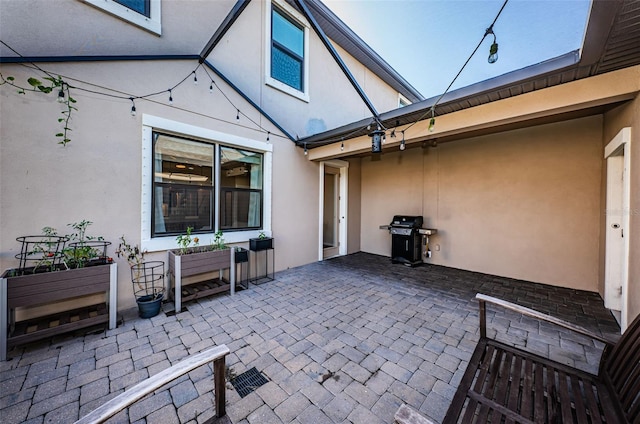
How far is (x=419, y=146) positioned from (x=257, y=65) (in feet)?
13.1

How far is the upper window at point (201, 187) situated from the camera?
11.4ft

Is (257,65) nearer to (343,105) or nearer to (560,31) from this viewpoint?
(343,105)

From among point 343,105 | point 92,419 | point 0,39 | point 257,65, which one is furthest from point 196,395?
point 343,105

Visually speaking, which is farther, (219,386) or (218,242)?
(218,242)

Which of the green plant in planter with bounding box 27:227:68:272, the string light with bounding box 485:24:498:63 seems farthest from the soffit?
the string light with bounding box 485:24:498:63

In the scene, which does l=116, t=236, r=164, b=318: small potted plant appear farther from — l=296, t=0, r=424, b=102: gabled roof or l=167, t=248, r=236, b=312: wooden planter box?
l=296, t=0, r=424, b=102: gabled roof

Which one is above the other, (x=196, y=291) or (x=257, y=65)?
(x=257, y=65)

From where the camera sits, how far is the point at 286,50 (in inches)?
225

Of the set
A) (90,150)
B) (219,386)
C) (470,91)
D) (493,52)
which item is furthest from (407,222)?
(90,150)

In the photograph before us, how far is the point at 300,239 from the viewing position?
5.31 metres

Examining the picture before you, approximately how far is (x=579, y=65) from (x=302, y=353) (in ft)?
11.8

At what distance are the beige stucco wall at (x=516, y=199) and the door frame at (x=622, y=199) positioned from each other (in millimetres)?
669

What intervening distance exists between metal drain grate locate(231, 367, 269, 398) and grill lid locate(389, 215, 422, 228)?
14.1ft

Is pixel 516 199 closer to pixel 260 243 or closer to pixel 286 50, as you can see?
pixel 260 243
